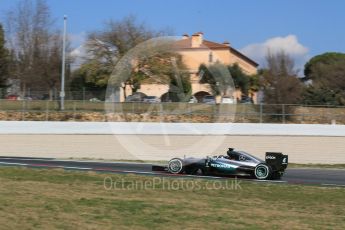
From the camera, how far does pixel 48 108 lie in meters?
35.4

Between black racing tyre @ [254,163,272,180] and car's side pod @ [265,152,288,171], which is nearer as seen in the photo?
black racing tyre @ [254,163,272,180]

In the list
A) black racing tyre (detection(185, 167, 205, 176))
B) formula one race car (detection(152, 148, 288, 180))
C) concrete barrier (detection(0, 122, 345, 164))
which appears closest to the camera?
formula one race car (detection(152, 148, 288, 180))

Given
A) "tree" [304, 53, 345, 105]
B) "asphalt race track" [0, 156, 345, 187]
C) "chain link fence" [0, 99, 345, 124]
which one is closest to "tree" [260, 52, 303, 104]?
"tree" [304, 53, 345, 105]

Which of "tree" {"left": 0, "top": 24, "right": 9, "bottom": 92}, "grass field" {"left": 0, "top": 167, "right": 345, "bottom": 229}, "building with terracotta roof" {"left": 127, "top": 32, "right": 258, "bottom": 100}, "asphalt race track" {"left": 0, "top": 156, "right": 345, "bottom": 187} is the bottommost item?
"asphalt race track" {"left": 0, "top": 156, "right": 345, "bottom": 187}

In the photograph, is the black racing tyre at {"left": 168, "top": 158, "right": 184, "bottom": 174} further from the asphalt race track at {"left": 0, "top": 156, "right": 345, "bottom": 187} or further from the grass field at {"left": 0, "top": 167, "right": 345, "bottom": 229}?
the grass field at {"left": 0, "top": 167, "right": 345, "bottom": 229}

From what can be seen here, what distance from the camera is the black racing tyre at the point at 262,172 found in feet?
60.8

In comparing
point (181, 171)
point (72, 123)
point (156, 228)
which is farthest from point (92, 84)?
point (156, 228)

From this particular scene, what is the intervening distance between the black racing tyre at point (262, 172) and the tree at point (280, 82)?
89.3ft

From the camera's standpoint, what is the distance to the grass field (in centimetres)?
905

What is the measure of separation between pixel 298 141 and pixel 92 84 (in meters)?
22.3

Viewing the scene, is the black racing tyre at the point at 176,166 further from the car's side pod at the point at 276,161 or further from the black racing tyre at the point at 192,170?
the car's side pod at the point at 276,161

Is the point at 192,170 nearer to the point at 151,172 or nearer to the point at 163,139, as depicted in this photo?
the point at 151,172

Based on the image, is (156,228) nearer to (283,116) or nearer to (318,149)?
(318,149)

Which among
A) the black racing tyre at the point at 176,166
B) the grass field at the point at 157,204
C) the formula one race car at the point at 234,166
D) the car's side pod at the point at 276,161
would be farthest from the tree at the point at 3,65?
the car's side pod at the point at 276,161
